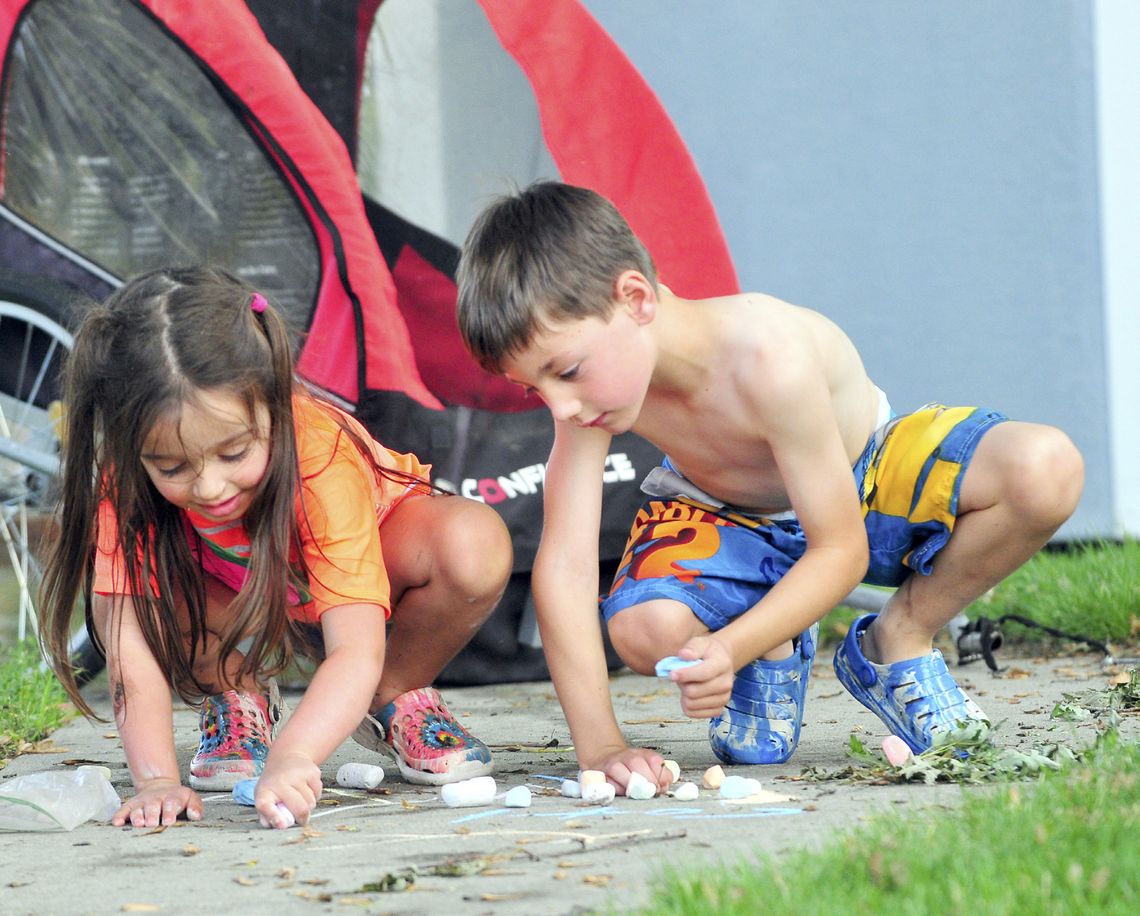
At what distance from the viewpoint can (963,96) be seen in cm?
401

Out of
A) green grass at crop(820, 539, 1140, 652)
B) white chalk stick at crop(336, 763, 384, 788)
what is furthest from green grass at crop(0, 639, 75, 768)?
green grass at crop(820, 539, 1140, 652)

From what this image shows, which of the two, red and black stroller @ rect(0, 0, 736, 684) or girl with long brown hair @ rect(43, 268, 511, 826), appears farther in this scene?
red and black stroller @ rect(0, 0, 736, 684)

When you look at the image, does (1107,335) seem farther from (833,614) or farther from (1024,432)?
(1024,432)

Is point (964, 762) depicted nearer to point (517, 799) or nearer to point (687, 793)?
point (687, 793)

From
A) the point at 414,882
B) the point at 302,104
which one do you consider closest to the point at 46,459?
the point at 302,104

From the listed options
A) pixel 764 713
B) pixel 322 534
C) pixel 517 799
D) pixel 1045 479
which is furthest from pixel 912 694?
pixel 322 534

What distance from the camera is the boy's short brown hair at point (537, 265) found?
1940mm

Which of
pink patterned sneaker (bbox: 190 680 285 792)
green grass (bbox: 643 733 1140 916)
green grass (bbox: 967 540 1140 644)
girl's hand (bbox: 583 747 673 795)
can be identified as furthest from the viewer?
green grass (bbox: 967 540 1140 644)

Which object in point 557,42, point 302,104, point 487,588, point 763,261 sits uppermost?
point 557,42

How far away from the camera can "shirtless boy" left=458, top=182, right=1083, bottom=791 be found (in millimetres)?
1962

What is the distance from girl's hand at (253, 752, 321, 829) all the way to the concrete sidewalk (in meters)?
0.02

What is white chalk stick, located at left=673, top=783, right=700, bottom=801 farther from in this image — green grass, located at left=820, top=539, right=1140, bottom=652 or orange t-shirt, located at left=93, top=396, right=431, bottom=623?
green grass, located at left=820, top=539, right=1140, bottom=652

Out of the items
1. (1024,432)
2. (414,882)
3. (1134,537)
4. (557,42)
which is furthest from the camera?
(1134,537)

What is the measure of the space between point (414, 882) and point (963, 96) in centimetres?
324
